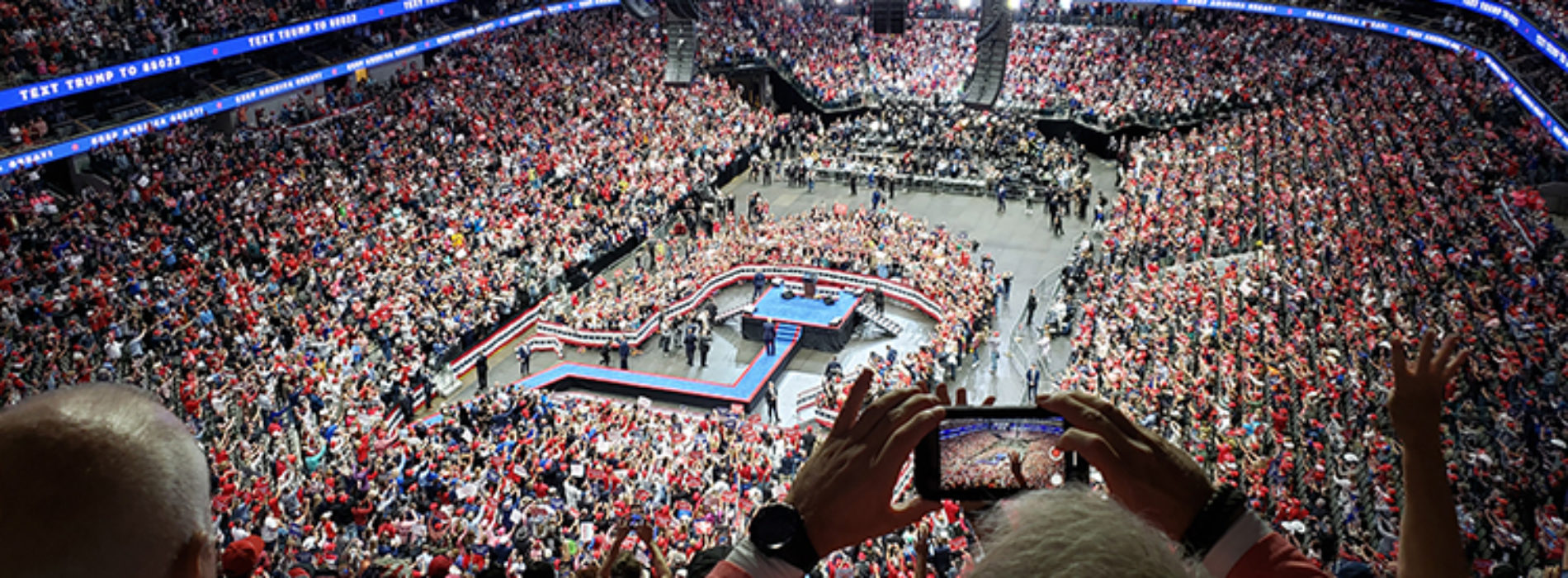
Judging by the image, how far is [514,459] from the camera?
728 inches

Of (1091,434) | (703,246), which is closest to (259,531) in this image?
(1091,434)

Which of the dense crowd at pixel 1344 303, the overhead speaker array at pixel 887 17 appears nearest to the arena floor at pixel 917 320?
the dense crowd at pixel 1344 303

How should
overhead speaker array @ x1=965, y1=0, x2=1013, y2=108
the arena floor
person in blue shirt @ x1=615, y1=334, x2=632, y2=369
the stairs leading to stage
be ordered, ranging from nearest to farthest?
overhead speaker array @ x1=965, y1=0, x2=1013, y2=108, the arena floor, person in blue shirt @ x1=615, y1=334, x2=632, y2=369, the stairs leading to stage

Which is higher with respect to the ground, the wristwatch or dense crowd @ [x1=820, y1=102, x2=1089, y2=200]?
the wristwatch

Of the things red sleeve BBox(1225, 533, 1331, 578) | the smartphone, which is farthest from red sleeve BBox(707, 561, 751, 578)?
red sleeve BBox(1225, 533, 1331, 578)

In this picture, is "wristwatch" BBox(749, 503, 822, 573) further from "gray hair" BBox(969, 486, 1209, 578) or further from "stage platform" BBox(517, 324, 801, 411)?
"stage platform" BBox(517, 324, 801, 411)

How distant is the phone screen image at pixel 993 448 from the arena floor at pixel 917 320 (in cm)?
2043

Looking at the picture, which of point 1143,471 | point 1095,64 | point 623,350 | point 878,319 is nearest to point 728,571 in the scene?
point 1143,471

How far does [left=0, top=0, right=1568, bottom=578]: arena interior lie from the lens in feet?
8.25

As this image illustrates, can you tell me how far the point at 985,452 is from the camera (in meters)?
2.82

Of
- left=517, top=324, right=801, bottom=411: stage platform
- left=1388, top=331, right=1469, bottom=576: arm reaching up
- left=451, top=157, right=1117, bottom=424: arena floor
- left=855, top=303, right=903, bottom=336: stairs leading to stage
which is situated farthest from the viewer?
left=855, top=303, right=903, bottom=336: stairs leading to stage

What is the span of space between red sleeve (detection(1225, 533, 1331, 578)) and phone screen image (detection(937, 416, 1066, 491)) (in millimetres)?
538

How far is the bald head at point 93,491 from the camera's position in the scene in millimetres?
1713

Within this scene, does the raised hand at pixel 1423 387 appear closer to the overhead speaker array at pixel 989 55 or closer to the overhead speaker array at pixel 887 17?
the overhead speaker array at pixel 989 55
